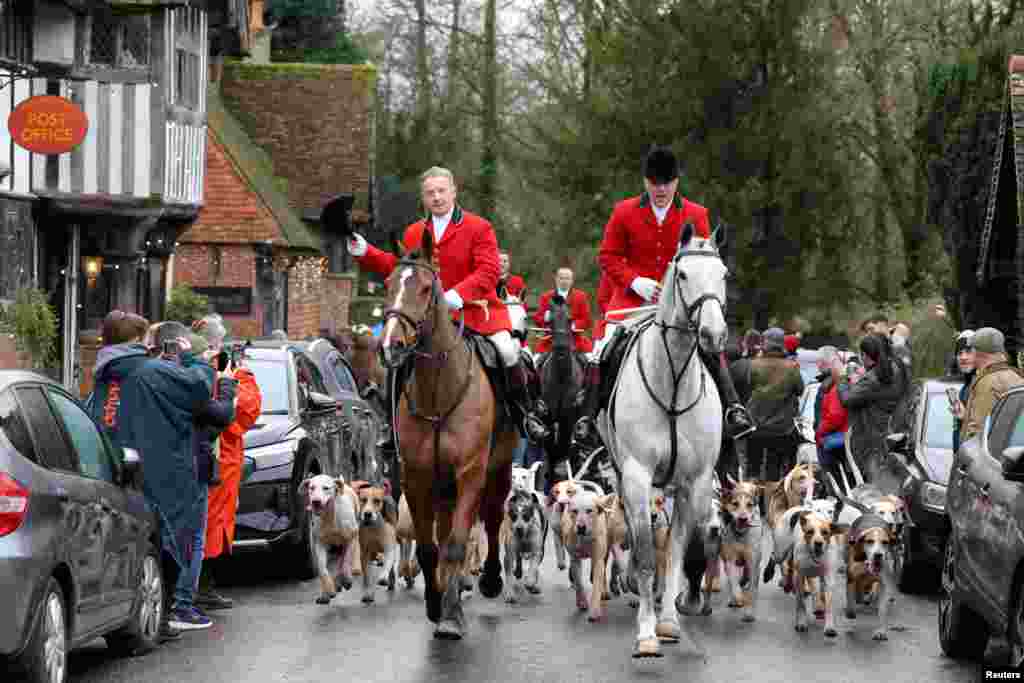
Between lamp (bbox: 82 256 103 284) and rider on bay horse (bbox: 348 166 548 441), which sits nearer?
rider on bay horse (bbox: 348 166 548 441)

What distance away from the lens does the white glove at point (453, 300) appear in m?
13.5

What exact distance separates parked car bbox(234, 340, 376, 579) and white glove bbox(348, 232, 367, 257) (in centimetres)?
390

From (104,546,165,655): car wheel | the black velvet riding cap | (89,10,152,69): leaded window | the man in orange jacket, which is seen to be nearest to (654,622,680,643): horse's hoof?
(104,546,165,655): car wheel

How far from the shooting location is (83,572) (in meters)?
11.0

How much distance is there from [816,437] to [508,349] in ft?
22.4

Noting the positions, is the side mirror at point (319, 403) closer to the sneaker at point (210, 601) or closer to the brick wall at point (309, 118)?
the sneaker at point (210, 601)

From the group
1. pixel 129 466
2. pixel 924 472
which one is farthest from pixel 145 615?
pixel 924 472

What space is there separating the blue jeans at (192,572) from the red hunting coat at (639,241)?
3013 millimetres

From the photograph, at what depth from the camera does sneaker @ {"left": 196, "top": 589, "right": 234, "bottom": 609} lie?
15.5 metres

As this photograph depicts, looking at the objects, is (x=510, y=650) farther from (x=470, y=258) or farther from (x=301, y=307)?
(x=301, y=307)

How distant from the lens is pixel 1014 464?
1046 centimetres

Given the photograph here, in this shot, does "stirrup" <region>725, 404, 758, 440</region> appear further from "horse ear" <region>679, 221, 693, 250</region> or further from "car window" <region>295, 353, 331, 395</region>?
"car window" <region>295, 353, 331, 395</region>

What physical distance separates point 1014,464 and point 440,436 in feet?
13.5

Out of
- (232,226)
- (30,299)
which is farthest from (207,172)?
(30,299)
